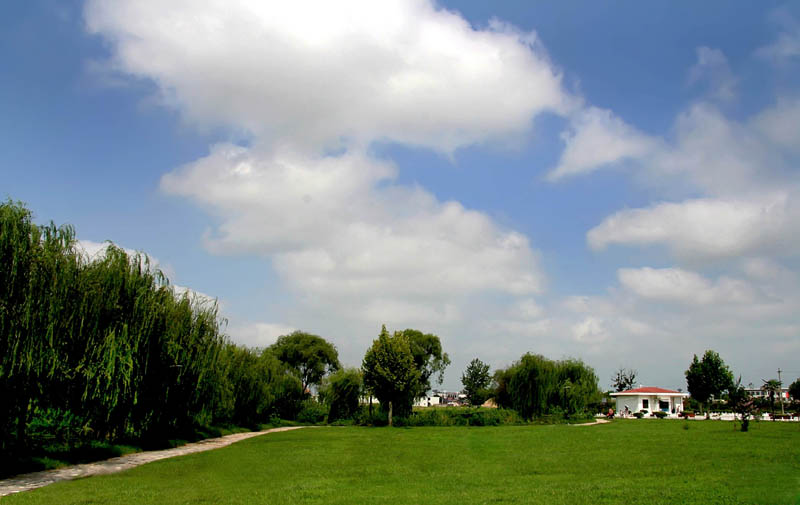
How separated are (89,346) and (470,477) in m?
11.4

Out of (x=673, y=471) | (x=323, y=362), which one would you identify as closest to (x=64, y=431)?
(x=673, y=471)

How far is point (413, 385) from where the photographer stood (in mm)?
41438

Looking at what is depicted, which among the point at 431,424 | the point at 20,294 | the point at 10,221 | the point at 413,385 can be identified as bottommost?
the point at 431,424

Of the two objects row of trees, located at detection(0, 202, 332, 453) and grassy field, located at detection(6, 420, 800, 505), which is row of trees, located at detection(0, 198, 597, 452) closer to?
row of trees, located at detection(0, 202, 332, 453)

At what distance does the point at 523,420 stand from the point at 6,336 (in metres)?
37.0

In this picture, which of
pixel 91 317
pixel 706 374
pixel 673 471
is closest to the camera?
pixel 673 471

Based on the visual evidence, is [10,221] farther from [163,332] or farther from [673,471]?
[673,471]

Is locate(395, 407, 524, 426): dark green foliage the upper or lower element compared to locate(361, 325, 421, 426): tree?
lower

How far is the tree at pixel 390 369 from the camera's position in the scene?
4012 centimetres

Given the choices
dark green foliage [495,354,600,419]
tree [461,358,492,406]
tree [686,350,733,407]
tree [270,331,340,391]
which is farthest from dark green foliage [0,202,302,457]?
tree [461,358,492,406]

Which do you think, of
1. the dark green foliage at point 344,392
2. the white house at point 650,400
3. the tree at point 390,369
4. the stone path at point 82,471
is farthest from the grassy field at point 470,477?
the white house at point 650,400

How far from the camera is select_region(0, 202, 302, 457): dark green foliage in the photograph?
48.1 ft

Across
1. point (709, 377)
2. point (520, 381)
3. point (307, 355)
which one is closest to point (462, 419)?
point (520, 381)

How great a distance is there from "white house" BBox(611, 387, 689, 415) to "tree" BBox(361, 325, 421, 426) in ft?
118
